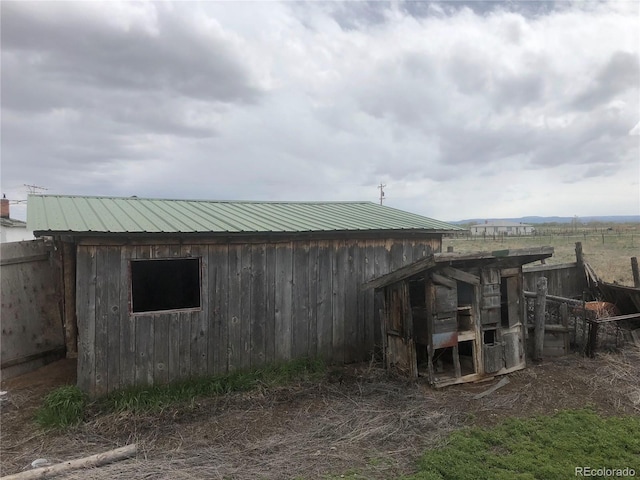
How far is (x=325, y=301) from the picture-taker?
7.83m

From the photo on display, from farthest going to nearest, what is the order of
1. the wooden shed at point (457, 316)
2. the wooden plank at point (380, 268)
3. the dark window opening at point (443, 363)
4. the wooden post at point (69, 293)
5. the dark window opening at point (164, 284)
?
the dark window opening at point (164, 284) < the wooden plank at point (380, 268) < the wooden post at point (69, 293) < the dark window opening at point (443, 363) < the wooden shed at point (457, 316)

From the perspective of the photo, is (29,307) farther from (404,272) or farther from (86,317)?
(404,272)

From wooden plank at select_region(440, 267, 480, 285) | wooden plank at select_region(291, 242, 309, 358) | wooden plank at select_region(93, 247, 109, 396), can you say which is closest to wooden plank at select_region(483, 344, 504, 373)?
wooden plank at select_region(440, 267, 480, 285)

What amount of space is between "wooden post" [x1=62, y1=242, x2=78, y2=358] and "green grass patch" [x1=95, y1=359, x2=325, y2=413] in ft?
7.00

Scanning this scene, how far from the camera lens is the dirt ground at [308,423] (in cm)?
453

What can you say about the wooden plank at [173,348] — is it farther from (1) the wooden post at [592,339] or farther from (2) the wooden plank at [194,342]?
(1) the wooden post at [592,339]

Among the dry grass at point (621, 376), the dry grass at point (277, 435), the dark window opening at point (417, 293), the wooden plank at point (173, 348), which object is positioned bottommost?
the dry grass at point (277, 435)

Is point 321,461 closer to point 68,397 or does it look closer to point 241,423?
point 241,423

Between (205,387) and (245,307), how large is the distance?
4.59 feet

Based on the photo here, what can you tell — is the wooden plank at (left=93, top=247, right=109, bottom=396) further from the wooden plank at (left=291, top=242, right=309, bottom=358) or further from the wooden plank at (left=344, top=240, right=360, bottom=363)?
the wooden plank at (left=344, top=240, right=360, bottom=363)

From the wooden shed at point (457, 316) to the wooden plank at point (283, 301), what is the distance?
1.51m

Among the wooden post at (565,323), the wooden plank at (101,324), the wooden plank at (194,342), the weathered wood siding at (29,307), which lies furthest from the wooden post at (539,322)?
the weathered wood siding at (29,307)

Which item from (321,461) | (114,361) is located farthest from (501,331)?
(114,361)

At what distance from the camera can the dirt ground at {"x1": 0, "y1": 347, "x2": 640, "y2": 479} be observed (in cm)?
453
